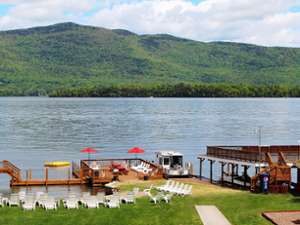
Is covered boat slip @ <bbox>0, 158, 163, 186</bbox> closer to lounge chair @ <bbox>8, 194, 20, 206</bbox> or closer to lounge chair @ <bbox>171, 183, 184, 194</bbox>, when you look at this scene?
lounge chair @ <bbox>171, 183, 184, 194</bbox>

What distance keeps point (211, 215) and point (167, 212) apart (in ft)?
8.20

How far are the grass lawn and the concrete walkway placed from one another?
33 cm

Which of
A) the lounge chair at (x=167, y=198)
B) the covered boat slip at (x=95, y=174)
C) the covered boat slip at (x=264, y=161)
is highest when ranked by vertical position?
the covered boat slip at (x=264, y=161)

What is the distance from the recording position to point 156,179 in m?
48.0

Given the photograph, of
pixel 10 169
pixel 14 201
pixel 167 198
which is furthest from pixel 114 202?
pixel 10 169

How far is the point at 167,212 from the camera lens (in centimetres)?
3108

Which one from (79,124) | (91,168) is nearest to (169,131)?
(79,124)

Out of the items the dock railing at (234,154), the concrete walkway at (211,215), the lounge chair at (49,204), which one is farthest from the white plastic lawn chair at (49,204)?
the dock railing at (234,154)

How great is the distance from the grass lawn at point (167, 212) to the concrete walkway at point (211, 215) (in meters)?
0.33

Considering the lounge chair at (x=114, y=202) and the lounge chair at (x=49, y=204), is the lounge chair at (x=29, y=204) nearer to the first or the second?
the lounge chair at (x=49, y=204)

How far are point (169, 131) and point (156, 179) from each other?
7557 cm

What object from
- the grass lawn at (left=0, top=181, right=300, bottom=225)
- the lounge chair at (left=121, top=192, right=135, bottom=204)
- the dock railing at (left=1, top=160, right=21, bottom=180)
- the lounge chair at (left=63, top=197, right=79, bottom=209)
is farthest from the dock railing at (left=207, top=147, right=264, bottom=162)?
the dock railing at (left=1, top=160, right=21, bottom=180)

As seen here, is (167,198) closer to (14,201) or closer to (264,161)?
(14,201)

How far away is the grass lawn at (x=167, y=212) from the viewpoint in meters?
29.0
